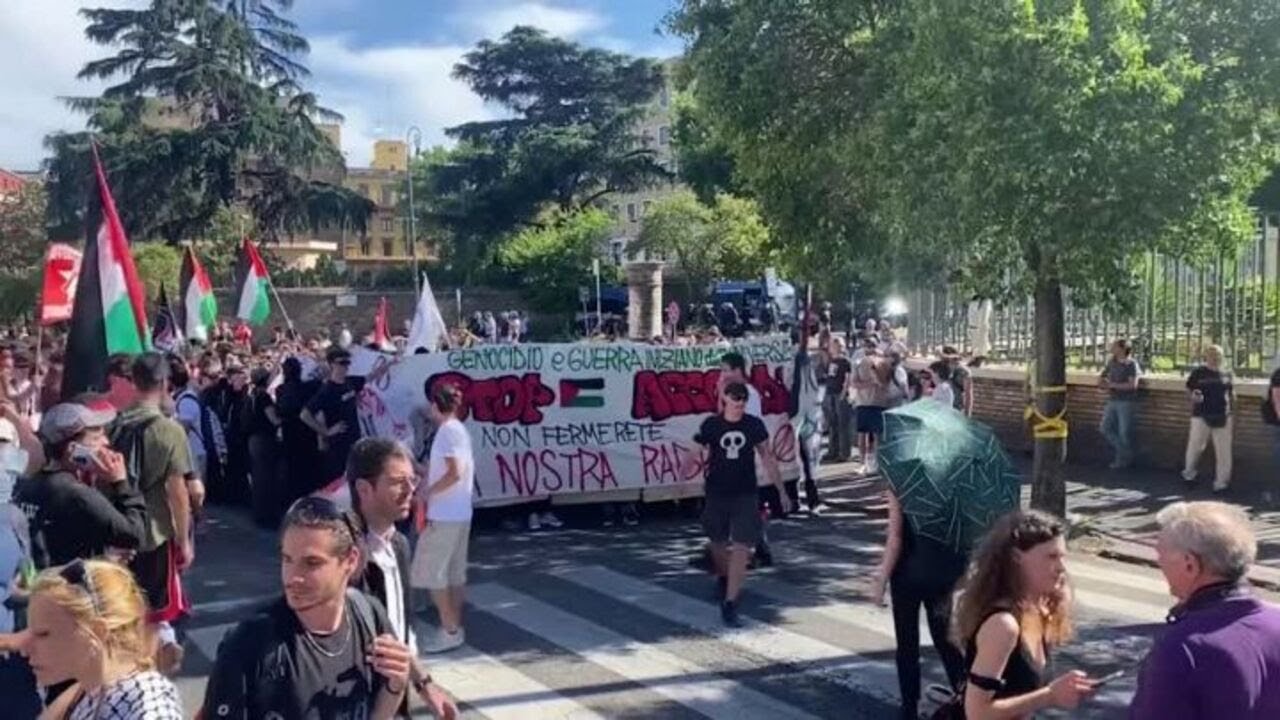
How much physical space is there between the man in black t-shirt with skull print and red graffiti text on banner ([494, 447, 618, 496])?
4.20 m

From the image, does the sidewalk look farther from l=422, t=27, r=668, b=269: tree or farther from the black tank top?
l=422, t=27, r=668, b=269: tree

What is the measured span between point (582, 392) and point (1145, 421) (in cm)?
717

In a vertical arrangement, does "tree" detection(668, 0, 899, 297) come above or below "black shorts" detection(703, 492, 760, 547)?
above

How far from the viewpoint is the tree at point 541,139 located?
197 ft

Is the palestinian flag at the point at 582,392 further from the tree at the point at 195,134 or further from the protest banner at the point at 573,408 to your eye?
the tree at the point at 195,134

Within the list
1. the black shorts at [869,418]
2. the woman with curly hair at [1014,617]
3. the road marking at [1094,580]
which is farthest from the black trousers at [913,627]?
the black shorts at [869,418]

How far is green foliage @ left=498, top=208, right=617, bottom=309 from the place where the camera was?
53.5 m

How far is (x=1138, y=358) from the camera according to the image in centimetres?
1681

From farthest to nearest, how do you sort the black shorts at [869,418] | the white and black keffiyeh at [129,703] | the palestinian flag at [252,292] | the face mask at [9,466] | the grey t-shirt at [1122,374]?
the palestinian flag at [252,292], the black shorts at [869,418], the grey t-shirt at [1122,374], the face mask at [9,466], the white and black keffiyeh at [129,703]

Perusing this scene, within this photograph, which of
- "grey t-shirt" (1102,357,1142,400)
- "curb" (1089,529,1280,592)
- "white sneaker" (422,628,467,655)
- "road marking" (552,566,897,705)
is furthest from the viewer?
"grey t-shirt" (1102,357,1142,400)

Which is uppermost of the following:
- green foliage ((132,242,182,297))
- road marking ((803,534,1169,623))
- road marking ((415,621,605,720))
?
green foliage ((132,242,182,297))

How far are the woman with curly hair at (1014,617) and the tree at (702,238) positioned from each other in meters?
46.8

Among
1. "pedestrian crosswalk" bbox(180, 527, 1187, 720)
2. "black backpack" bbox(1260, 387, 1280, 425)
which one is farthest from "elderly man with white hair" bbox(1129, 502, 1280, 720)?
"black backpack" bbox(1260, 387, 1280, 425)

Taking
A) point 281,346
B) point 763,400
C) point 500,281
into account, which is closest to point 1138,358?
point 763,400
